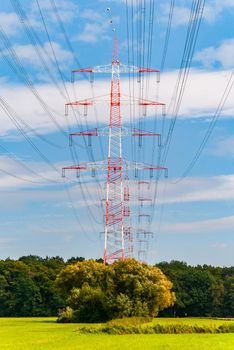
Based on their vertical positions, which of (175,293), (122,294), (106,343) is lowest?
(106,343)

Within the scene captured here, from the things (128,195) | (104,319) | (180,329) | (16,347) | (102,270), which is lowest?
(16,347)

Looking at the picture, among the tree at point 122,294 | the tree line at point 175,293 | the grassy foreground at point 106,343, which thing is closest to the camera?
the grassy foreground at point 106,343

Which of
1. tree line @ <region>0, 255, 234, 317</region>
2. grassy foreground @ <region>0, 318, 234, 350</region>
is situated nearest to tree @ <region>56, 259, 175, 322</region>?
grassy foreground @ <region>0, 318, 234, 350</region>

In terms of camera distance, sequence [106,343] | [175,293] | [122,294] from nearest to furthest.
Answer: [106,343] → [122,294] → [175,293]

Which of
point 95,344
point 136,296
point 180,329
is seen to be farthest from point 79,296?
point 95,344

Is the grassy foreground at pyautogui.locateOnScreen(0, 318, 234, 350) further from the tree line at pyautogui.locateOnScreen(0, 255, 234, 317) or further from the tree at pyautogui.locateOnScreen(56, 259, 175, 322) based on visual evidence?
the tree line at pyautogui.locateOnScreen(0, 255, 234, 317)

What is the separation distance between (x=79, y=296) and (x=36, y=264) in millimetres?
62936

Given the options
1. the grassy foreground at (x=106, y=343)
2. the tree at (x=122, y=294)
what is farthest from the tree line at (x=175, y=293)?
the grassy foreground at (x=106, y=343)

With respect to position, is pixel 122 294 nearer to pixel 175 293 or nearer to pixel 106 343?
pixel 106 343

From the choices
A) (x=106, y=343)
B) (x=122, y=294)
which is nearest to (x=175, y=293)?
(x=122, y=294)

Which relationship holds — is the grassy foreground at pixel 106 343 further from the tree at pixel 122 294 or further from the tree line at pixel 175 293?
the tree line at pixel 175 293

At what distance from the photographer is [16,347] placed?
5075 centimetres

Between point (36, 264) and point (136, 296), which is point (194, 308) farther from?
point (136, 296)

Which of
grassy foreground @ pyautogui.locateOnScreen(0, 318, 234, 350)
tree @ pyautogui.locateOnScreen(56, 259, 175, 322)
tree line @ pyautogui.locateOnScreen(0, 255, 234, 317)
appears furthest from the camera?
tree line @ pyautogui.locateOnScreen(0, 255, 234, 317)
